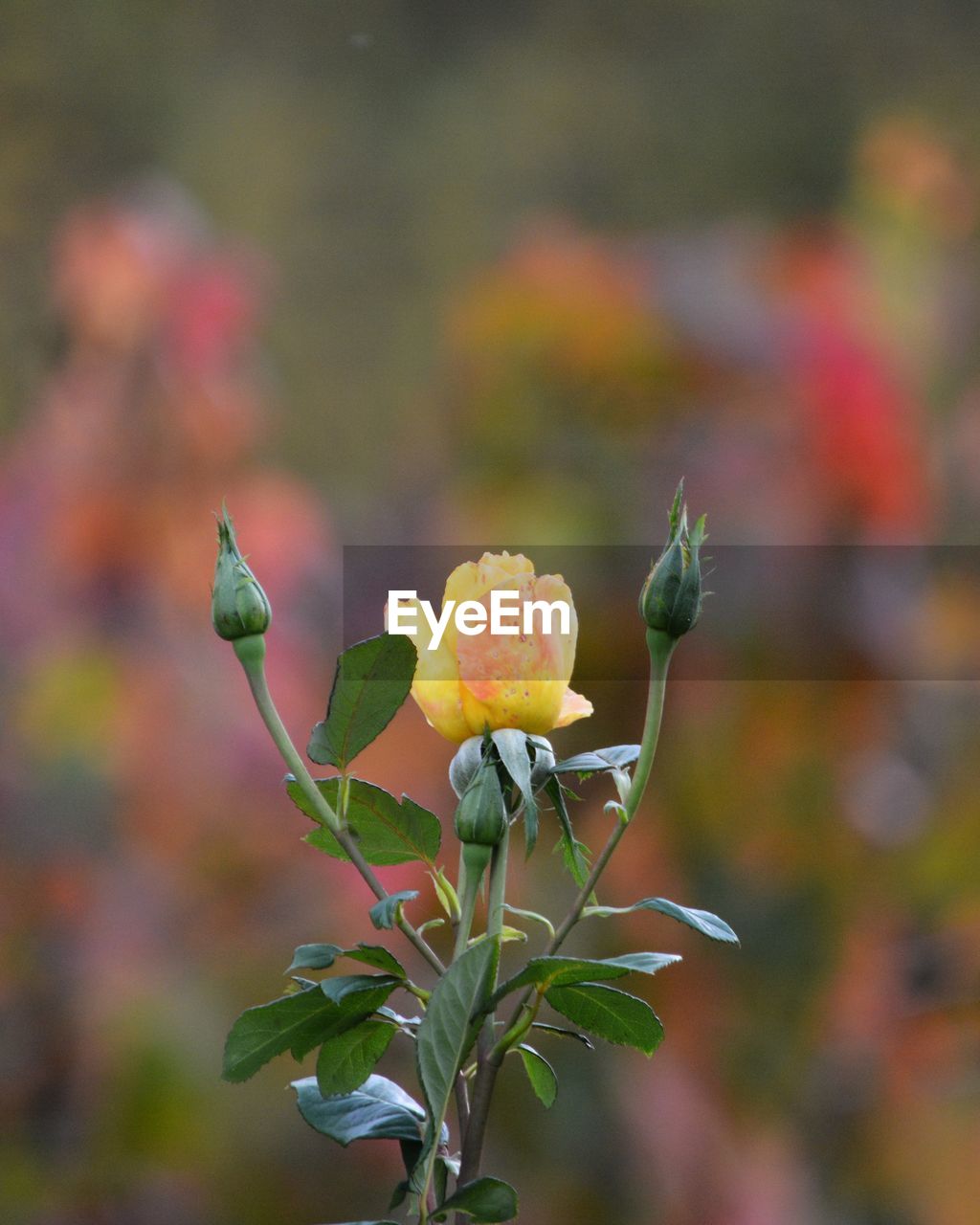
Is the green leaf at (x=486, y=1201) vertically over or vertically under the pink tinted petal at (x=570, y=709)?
under

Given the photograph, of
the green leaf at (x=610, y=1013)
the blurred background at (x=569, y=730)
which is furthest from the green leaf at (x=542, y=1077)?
the blurred background at (x=569, y=730)

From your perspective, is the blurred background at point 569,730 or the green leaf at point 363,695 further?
the blurred background at point 569,730

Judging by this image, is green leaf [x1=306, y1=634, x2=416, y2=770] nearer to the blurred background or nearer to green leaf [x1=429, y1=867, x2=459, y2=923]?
green leaf [x1=429, y1=867, x2=459, y2=923]

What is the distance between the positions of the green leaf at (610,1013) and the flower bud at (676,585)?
6cm

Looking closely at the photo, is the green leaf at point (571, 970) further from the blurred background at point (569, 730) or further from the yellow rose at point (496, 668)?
the blurred background at point (569, 730)

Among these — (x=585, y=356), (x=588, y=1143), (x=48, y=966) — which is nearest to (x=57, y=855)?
(x=48, y=966)

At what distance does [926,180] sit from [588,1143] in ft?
3.09

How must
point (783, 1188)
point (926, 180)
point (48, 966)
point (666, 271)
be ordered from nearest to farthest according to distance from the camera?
point (48, 966) < point (783, 1188) < point (666, 271) < point (926, 180)

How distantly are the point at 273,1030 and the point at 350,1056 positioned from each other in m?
0.01

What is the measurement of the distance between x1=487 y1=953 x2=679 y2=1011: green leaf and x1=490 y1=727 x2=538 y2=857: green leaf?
20mm

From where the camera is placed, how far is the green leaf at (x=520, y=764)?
211 millimetres

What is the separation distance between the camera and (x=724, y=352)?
1.13 meters

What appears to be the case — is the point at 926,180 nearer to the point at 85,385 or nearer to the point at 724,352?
the point at 724,352

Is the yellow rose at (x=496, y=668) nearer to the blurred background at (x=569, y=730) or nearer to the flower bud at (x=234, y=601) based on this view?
the flower bud at (x=234, y=601)
